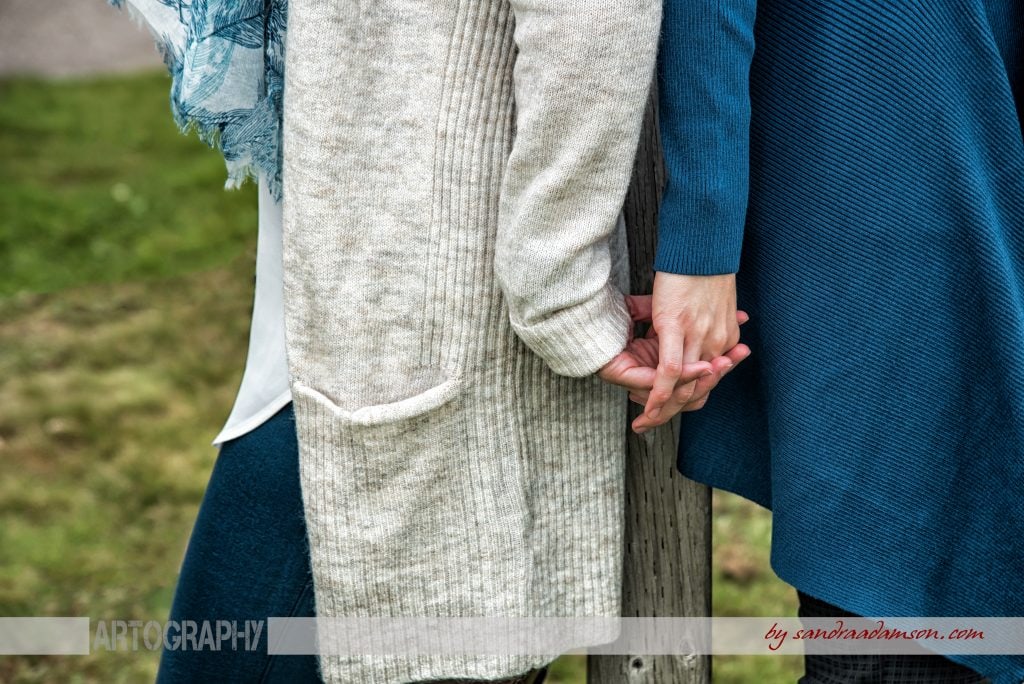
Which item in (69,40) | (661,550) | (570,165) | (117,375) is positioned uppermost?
(570,165)

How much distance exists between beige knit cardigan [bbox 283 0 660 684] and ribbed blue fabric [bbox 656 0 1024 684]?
0.36 feet

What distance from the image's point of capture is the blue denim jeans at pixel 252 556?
1354mm

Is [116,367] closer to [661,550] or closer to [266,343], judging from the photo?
[266,343]

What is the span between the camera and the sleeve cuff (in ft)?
3.56

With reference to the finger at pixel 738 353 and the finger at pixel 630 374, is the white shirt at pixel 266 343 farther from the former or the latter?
the finger at pixel 738 353

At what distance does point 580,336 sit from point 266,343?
1.56ft

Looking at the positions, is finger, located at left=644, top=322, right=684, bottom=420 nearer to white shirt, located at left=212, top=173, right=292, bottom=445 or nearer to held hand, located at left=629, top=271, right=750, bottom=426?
held hand, located at left=629, top=271, right=750, bottom=426

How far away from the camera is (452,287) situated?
44.3 inches

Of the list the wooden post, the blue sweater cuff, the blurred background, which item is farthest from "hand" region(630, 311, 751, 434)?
the blurred background

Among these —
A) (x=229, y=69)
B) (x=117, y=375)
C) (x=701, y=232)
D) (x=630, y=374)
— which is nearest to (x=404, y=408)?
(x=630, y=374)

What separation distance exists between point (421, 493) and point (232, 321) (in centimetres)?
316

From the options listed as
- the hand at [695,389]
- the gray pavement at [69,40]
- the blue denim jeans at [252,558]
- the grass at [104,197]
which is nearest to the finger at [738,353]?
the hand at [695,389]

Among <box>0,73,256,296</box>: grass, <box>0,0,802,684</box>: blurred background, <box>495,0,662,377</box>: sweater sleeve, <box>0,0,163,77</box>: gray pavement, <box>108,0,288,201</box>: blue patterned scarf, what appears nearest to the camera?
<box>495,0,662,377</box>: sweater sleeve

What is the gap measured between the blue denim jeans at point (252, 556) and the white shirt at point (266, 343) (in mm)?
19
